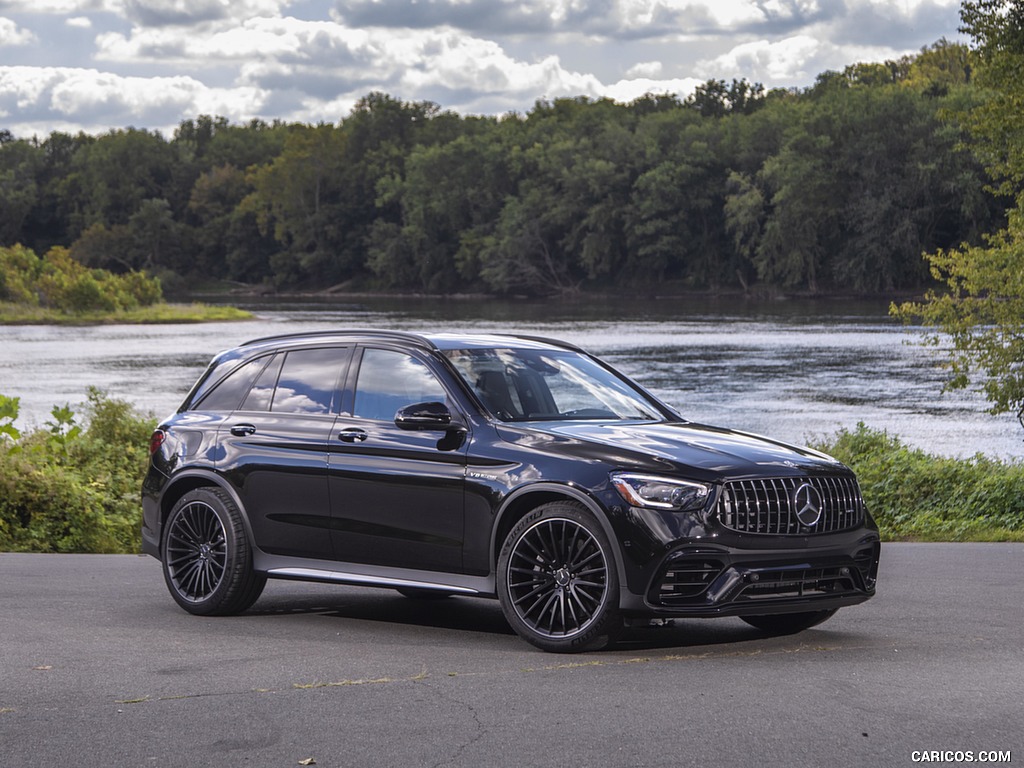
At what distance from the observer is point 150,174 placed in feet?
635

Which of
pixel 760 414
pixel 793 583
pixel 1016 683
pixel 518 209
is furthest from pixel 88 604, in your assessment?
pixel 518 209

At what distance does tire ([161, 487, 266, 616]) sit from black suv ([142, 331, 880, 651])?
0.04 ft

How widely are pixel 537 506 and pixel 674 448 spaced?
0.76 m

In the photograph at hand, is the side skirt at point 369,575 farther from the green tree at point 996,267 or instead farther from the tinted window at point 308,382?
the green tree at point 996,267

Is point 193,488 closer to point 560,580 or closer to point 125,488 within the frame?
point 560,580

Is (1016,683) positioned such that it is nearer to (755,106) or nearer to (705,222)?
(705,222)

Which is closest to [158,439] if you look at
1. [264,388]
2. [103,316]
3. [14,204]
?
[264,388]

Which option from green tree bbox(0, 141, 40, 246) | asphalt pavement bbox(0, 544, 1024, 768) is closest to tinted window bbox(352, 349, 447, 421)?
asphalt pavement bbox(0, 544, 1024, 768)

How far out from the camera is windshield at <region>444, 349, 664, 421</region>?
844cm

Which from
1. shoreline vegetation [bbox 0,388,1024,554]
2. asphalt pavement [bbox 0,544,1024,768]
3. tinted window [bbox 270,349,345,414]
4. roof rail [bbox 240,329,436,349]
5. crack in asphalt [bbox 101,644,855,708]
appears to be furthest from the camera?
shoreline vegetation [bbox 0,388,1024,554]

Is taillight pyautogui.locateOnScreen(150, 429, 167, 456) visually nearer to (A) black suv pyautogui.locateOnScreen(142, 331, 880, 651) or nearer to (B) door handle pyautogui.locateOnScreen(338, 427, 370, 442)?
(A) black suv pyautogui.locateOnScreen(142, 331, 880, 651)

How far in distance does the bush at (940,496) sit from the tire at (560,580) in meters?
8.83

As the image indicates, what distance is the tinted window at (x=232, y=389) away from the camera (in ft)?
31.4

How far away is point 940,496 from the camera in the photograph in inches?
719
